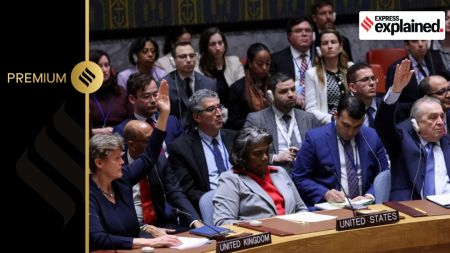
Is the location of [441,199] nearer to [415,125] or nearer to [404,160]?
[404,160]

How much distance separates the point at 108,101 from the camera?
5383mm

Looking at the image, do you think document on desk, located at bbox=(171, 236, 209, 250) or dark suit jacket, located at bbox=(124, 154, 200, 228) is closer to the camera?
document on desk, located at bbox=(171, 236, 209, 250)

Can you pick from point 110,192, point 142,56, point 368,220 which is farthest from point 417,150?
point 142,56

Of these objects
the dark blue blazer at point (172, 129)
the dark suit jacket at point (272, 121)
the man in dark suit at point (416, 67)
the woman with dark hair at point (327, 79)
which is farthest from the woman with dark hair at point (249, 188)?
the man in dark suit at point (416, 67)

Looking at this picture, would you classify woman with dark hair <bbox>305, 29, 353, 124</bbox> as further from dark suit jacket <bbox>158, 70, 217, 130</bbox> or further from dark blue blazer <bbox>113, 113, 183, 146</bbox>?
dark blue blazer <bbox>113, 113, 183, 146</bbox>

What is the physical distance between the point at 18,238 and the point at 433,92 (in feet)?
13.5

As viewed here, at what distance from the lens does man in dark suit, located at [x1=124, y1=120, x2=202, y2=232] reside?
4156 millimetres

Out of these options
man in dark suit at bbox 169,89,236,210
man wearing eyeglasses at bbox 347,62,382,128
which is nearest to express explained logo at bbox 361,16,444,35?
man wearing eyeglasses at bbox 347,62,382,128

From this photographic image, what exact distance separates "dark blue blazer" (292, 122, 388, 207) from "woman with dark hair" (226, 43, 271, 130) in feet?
3.40

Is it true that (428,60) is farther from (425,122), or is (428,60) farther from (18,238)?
(18,238)

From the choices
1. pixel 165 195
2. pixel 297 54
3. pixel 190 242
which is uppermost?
pixel 297 54

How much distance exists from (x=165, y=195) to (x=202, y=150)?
493 millimetres

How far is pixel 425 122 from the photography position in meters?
4.34

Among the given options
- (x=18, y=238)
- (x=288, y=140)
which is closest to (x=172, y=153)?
(x=288, y=140)
